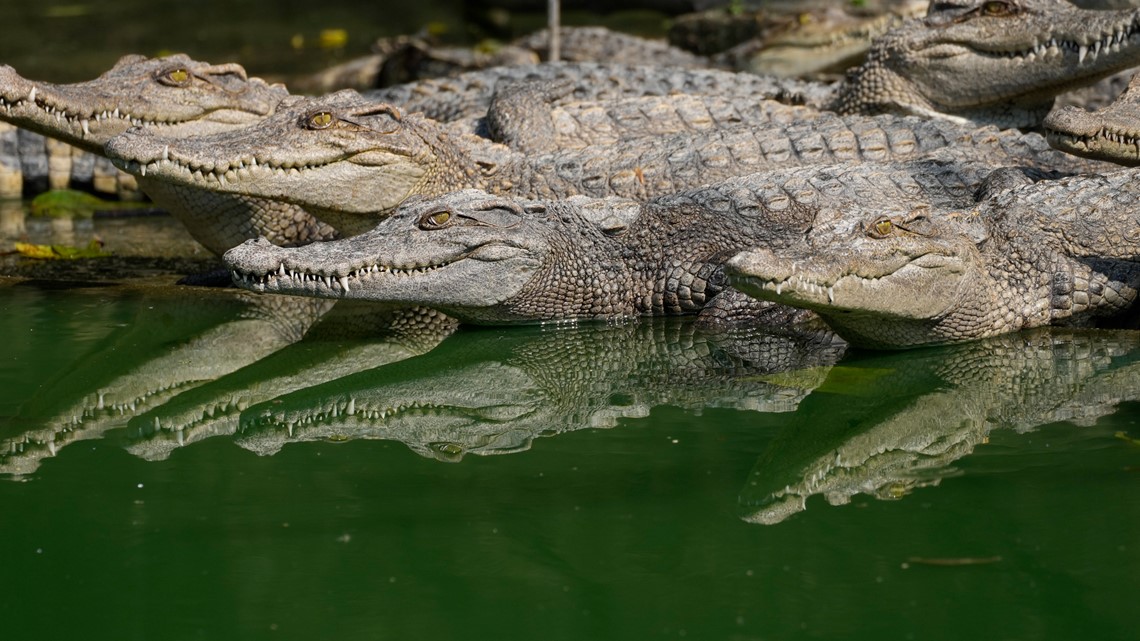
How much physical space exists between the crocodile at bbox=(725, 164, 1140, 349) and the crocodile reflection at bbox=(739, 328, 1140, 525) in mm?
114

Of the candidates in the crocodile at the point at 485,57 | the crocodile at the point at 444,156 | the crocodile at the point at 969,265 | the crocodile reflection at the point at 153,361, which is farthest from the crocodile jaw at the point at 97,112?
the crocodile at the point at 485,57

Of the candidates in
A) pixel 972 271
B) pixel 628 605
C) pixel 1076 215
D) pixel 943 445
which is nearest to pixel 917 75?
pixel 1076 215

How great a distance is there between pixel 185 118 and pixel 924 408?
403 centimetres

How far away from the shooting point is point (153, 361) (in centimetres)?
509

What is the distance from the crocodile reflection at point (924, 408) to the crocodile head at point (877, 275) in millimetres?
123

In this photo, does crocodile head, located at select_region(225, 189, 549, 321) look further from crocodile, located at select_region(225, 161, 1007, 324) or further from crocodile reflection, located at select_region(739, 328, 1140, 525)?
crocodile reflection, located at select_region(739, 328, 1140, 525)

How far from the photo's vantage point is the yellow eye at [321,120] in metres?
5.84

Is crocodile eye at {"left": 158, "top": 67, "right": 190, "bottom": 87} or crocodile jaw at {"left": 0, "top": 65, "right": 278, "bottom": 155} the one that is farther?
crocodile eye at {"left": 158, "top": 67, "right": 190, "bottom": 87}

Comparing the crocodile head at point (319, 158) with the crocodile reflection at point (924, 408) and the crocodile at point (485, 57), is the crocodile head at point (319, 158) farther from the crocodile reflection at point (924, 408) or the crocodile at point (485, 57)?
the crocodile at point (485, 57)

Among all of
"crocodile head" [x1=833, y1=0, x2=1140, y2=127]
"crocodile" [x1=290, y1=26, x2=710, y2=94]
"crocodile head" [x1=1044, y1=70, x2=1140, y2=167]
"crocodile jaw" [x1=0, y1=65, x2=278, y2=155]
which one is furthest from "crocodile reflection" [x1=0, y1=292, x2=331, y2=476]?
"crocodile" [x1=290, y1=26, x2=710, y2=94]

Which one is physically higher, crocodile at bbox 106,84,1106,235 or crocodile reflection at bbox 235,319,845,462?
crocodile at bbox 106,84,1106,235

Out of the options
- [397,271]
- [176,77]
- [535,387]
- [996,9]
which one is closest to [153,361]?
[397,271]

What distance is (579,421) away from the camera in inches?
167

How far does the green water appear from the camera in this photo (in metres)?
2.87
